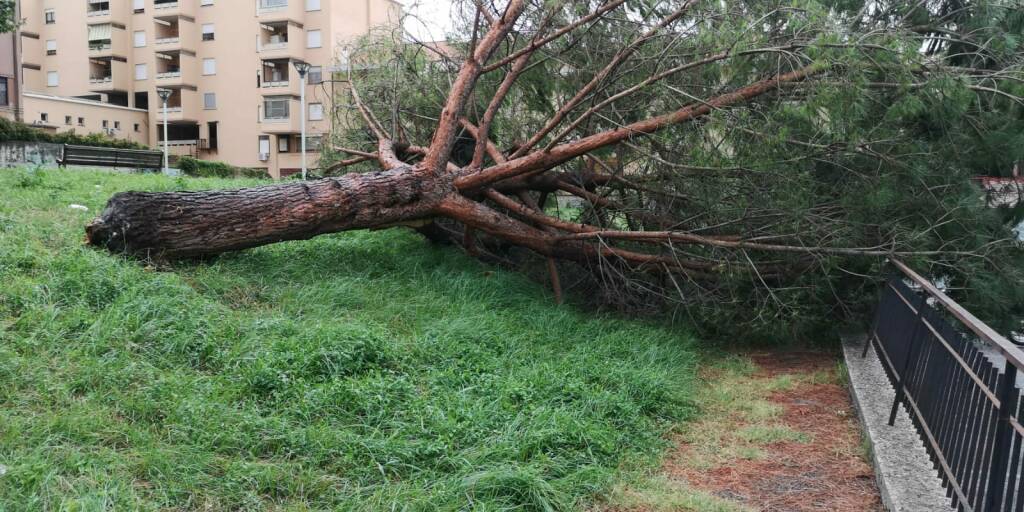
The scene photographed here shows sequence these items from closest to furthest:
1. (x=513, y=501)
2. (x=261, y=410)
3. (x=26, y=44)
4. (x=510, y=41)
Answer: (x=513, y=501), (x=261, y=410), (x=510, y=41), (x=26, y=44)

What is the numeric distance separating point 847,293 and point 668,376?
2.86 m

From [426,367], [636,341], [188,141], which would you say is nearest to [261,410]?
[426,367]

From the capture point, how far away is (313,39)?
39.3 metres

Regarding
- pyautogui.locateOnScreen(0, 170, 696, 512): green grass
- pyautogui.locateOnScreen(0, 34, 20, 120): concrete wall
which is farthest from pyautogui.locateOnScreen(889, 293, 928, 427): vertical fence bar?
pyautogui.locateOnScreen(0, 34, 20, 120): concrete wall

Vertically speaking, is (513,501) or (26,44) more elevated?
(26,44)

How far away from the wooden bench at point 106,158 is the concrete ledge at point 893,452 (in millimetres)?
15216

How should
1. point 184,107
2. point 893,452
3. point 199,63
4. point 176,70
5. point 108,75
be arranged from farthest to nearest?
point 108,75
point 176,70
point 199,63
point 184,107
point 893,452

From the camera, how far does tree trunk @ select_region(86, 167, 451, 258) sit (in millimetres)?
6672

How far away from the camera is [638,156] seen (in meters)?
8.32

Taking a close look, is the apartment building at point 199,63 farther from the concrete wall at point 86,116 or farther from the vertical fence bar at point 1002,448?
the vertical fence bar at point 1002,448

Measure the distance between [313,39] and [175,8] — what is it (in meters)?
8.98

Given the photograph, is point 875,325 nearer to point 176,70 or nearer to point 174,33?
point 176,70

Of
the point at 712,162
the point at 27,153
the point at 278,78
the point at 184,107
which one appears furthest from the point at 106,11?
the point at 712,162

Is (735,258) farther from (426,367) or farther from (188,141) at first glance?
(188,141)
